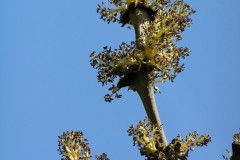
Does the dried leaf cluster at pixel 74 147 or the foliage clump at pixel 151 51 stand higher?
the foliage clump at pixel 151 51

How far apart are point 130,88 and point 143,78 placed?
97cm

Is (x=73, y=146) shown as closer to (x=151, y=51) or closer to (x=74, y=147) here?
(x=74, y=147)

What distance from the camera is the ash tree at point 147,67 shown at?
9.45m

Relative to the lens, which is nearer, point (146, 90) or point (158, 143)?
point (158, 143)

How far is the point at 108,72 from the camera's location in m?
10.9

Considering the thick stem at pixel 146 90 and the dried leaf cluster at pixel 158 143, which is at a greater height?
the thick stem at pixel 146 90

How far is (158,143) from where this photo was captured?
9328 millimetres

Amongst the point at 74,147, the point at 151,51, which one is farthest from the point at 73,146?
the point at 151,51

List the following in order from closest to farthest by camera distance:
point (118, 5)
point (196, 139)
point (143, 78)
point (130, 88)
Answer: point (196, 139) < point (143, 78) < point (130, 88) < point (118, 5)

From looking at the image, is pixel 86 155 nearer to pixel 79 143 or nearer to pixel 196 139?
pixel 79 143

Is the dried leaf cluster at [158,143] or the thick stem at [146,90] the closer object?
the dried leaf cluster at [158,143]

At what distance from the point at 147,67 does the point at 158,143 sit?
6.64ft

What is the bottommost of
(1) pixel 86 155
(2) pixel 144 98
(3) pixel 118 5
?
(1) pixel 86 155

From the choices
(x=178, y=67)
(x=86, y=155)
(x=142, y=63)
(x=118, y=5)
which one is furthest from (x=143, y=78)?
(x=118, y=5)
